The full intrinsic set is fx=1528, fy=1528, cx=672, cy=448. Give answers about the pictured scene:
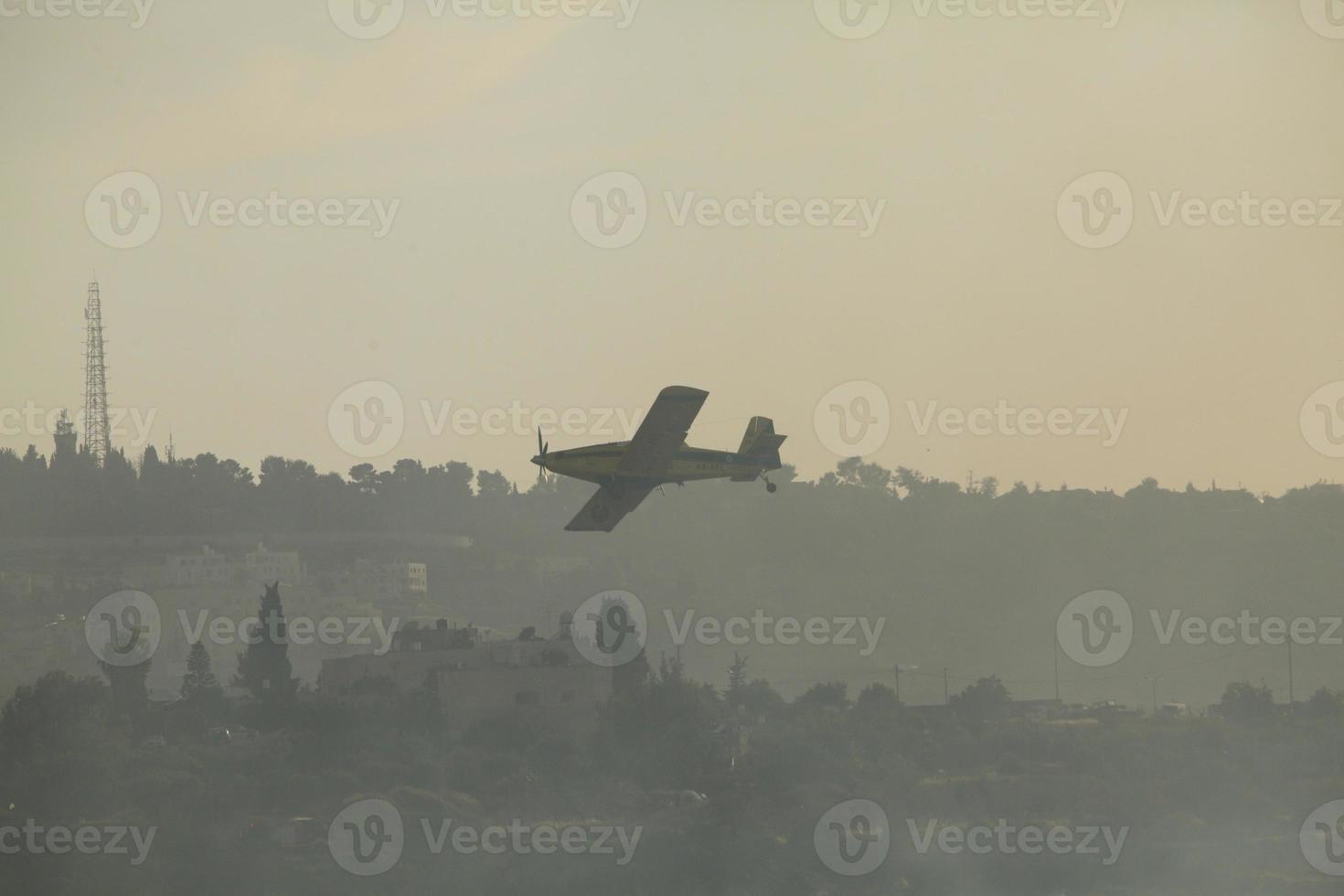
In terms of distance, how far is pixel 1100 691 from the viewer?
41188 millimetres

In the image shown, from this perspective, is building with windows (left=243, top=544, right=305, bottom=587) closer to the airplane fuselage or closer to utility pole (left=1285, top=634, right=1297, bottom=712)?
the airplane fuselage

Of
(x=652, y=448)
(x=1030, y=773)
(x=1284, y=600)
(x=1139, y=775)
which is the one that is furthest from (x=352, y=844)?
(x=1284, y=600)

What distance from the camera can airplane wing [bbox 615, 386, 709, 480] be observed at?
27250 millimetres

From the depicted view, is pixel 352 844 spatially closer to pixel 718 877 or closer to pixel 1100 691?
pixel 718 877

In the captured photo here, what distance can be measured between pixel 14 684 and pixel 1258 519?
34.7m
